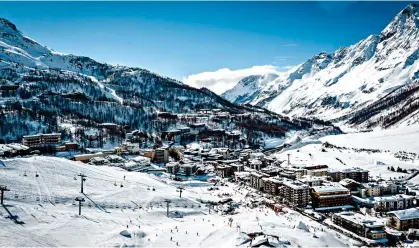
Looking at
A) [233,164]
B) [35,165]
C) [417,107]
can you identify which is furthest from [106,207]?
[417,107]

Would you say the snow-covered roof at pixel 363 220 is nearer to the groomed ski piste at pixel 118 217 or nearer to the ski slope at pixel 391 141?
the groomed ski piste at pixel 118 217

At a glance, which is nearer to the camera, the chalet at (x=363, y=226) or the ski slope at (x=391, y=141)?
the chalet at (x=363, y=226)

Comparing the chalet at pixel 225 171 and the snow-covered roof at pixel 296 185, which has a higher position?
the snow-covered roof at pixel 296 185

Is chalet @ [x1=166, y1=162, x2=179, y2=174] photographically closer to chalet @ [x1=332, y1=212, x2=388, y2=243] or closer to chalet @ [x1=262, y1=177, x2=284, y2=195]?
chalet @ [x1=262, y1=177, x2=284, y2=195]

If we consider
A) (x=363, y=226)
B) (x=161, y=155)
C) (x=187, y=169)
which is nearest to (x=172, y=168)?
(x=187, y=169)

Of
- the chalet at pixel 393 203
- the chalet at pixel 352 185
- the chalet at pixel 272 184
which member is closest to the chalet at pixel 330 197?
the chalet at pixel 393 203

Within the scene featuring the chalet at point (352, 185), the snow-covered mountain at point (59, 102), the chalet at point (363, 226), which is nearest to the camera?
the chalet at point (363, 226)

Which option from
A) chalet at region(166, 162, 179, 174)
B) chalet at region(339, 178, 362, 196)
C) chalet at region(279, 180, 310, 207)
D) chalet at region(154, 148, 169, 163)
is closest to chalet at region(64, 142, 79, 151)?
chalet at region(154, 148, 169, 163)

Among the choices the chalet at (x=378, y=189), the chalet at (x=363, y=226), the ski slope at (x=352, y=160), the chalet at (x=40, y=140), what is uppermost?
the chalet at (x=40, y=140)

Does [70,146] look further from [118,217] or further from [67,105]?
[67,105]

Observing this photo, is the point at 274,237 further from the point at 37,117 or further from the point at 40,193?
the point at 37,117
